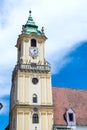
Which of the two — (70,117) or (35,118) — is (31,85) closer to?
(35,118)

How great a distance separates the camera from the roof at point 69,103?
42.1 metres

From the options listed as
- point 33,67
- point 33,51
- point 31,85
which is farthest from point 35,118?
point 33,51

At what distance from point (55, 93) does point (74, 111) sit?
4.69 m

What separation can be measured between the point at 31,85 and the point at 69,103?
682 centimetres

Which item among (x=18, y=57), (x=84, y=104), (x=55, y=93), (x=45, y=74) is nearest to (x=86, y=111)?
(x=84, y=104)

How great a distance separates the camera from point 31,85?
142 ft

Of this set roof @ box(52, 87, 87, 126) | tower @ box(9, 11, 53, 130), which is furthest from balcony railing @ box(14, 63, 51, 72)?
roof @ box(52, 87, 87, 126)

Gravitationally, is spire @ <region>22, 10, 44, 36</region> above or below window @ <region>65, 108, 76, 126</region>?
above

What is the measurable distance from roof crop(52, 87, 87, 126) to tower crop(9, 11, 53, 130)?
64.4 inches

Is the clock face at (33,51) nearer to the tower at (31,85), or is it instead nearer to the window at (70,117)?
the tower at (31,85)

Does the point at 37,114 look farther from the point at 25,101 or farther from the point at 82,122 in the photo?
the point at 82,122

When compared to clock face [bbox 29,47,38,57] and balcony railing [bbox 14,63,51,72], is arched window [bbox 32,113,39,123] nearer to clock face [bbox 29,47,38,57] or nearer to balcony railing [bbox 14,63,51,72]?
balcony railing [bbox 14,63,51,72]

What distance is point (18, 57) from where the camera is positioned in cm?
4928

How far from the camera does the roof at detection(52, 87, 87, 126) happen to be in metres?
42.1
